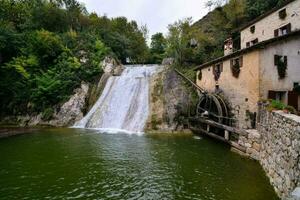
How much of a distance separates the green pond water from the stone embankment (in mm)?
525

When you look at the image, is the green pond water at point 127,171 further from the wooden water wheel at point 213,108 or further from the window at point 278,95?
the window at point 278,95

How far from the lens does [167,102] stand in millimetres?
23641

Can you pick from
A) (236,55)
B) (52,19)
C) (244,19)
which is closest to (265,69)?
(236,55)

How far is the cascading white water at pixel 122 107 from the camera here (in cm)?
2322

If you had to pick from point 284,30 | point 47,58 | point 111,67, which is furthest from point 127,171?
point 47,58

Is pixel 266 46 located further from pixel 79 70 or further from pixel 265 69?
pixel 79 70

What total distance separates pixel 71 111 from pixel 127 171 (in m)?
15.9

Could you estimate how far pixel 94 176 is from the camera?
35.7 ft

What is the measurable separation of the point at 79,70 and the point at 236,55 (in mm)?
17642

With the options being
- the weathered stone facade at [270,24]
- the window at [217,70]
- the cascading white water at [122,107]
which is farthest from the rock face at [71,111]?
the weathered stone facade at [270,24]

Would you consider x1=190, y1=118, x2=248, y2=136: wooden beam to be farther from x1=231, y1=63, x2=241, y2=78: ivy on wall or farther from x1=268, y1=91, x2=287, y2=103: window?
x1=231, y1=63, x2=241, y2=78: ivy on wall

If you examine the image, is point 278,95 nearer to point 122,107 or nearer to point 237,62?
point 237,62

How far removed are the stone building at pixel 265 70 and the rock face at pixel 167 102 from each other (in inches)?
142

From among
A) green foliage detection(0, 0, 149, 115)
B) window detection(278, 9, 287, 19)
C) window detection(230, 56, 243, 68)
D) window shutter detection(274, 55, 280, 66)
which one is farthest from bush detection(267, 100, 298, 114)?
green foliage detection(0, 0, 149, 115)
